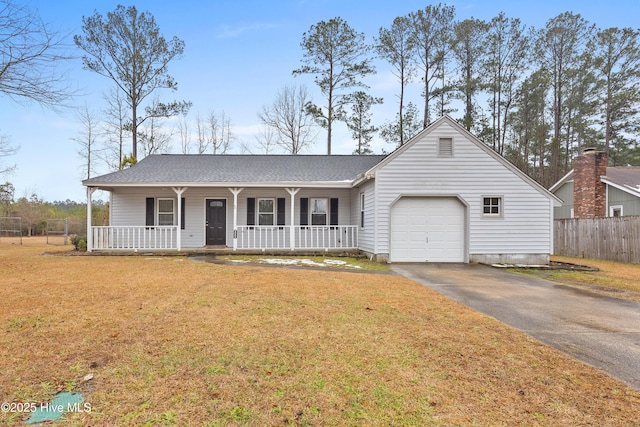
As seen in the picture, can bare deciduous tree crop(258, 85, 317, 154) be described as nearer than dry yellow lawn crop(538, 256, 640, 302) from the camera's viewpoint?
No

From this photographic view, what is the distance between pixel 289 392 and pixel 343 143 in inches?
913

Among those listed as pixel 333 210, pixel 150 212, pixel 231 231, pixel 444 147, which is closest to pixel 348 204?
pixel 333 210

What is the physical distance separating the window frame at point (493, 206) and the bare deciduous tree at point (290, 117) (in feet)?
49.9

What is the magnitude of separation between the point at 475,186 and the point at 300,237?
6590 mm

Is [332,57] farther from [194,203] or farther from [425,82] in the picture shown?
[194,203]

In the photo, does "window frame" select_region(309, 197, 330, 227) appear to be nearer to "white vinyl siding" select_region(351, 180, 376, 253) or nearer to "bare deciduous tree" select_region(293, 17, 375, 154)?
"white vinyl siding" select_region(351, 180, 376, 253)

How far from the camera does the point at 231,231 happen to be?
14742 mm

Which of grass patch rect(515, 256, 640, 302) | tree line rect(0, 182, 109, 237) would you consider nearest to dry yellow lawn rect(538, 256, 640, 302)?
grass patch rect(515, 256, 640, 302)

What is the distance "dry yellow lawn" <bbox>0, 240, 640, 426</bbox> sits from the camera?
8.16ft

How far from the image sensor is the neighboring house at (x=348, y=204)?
38.8 feet

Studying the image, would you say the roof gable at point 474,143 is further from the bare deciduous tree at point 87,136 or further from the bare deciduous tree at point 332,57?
the bare deciduous tree at point 87,136

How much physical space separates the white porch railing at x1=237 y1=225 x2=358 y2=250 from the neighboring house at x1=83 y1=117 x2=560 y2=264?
5 cm

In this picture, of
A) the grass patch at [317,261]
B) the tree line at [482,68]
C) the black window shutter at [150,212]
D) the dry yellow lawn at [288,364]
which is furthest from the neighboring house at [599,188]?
the black window shutter at [150,212]

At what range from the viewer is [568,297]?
6789 millimetres
